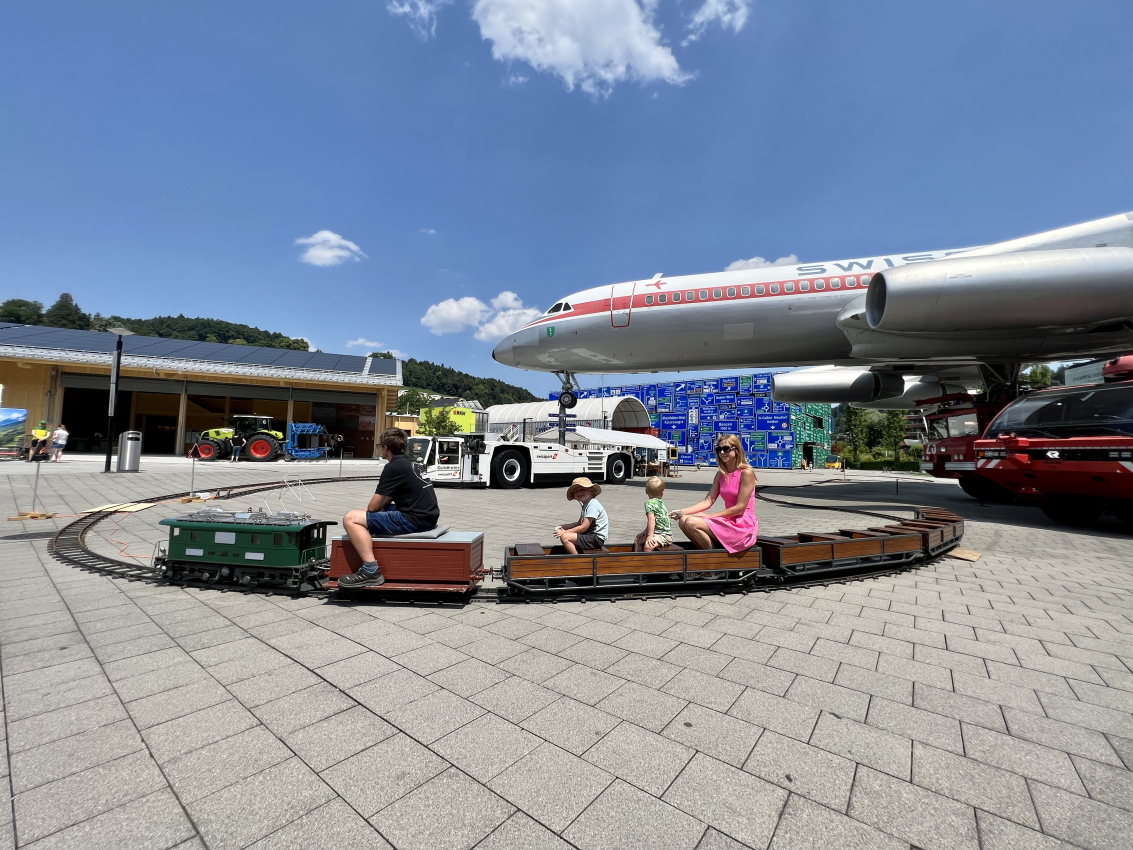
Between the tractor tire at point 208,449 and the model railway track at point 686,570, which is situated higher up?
the tractor tire at point 208,449

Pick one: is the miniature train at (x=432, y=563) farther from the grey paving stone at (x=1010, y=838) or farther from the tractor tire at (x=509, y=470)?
the tractor tire at (x=509, y=470)

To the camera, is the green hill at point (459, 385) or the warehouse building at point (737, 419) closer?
the warehouse building at point (737, 419)

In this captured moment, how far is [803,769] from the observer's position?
1.92 m

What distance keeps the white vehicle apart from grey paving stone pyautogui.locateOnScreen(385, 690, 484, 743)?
37.8ft

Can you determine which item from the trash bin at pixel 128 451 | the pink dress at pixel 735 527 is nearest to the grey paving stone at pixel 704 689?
the pink dress at pixel 735 527

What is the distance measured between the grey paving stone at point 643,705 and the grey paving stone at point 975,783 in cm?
97

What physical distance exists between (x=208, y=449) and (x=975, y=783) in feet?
88.6

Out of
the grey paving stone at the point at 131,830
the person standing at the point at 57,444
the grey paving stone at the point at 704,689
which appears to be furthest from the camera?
the person standing at the point at 57,444

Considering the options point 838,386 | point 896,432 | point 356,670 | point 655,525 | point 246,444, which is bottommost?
point 356,670

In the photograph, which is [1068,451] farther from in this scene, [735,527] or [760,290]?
[735,527]

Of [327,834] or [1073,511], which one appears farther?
[1073,511]

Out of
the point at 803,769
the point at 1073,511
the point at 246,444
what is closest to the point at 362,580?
the point at 803,769

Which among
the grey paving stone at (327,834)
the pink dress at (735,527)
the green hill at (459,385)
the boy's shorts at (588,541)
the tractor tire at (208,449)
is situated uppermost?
the green hill at (459,385)

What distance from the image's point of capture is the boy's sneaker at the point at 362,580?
3731mm
